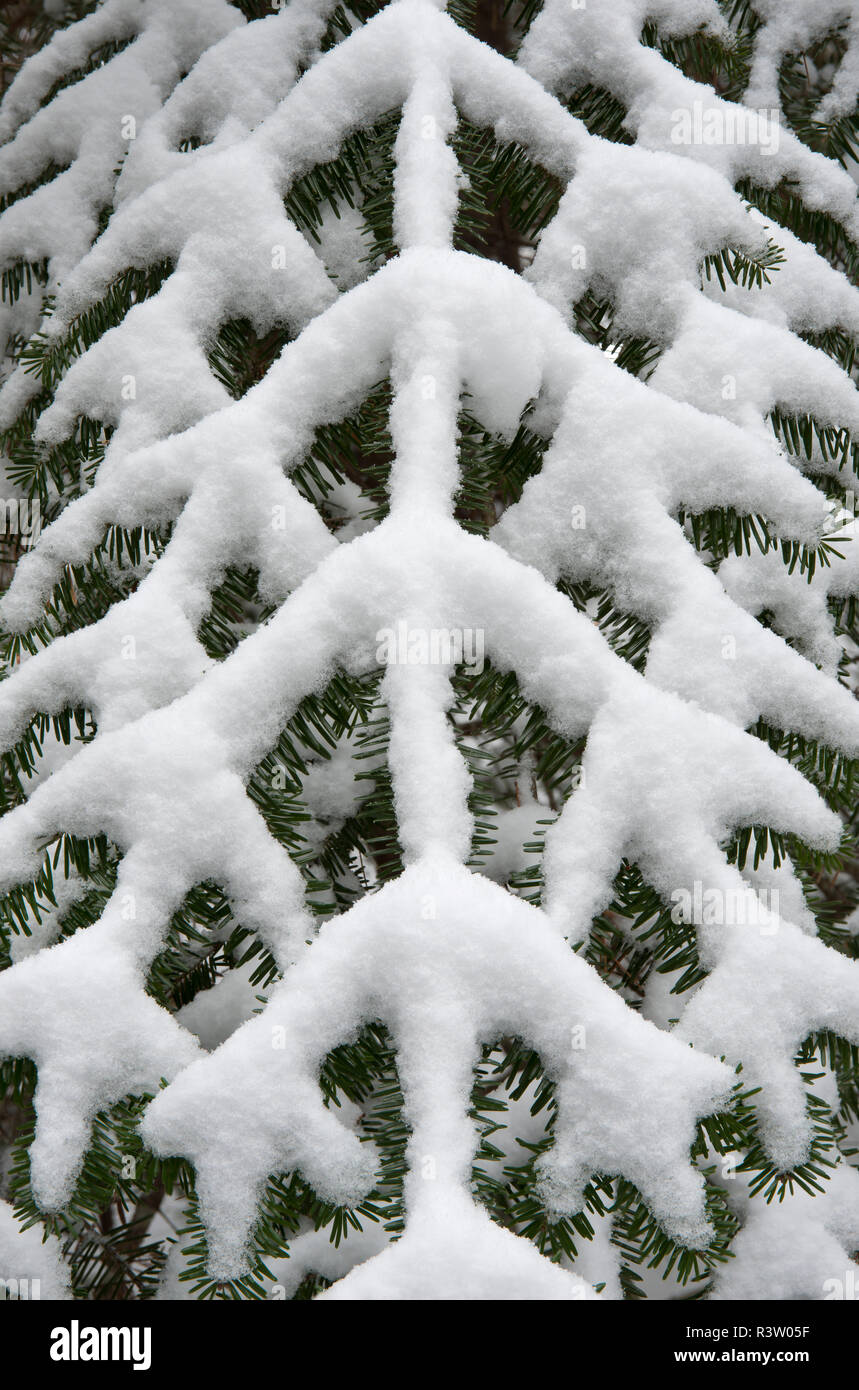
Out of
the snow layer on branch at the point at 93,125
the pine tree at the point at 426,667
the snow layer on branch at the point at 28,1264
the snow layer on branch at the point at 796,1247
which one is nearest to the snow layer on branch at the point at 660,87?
the pine tree at the point at 426,667

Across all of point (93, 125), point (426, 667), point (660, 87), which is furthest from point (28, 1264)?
point (660, 87)

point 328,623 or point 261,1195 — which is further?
point 328,623

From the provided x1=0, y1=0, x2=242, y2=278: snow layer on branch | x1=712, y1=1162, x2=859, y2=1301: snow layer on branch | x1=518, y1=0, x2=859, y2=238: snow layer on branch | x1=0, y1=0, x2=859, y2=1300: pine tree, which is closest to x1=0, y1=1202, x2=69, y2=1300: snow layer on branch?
x1=0, y1=0, x2=859, y2=1300: pine tree

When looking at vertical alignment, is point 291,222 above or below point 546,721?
above

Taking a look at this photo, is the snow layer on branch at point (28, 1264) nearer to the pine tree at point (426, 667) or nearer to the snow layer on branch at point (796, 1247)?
the pine tree at point (426, 667)

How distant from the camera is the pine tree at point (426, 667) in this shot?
36.0 inches

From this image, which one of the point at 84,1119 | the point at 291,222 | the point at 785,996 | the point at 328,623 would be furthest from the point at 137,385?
the point at 785,996

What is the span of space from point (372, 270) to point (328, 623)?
28.5 inches

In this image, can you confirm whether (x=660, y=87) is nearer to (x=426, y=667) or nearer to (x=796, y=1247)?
(x=426, y=667)

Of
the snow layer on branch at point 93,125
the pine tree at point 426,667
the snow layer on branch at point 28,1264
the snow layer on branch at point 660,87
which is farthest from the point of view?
the snow layer on branch at point 93,125

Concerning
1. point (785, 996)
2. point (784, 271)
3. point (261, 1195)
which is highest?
point (784, 271)

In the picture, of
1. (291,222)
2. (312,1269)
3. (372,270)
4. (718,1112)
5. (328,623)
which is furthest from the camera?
(372,270)

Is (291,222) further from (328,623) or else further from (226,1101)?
Answer: (226,1101)
